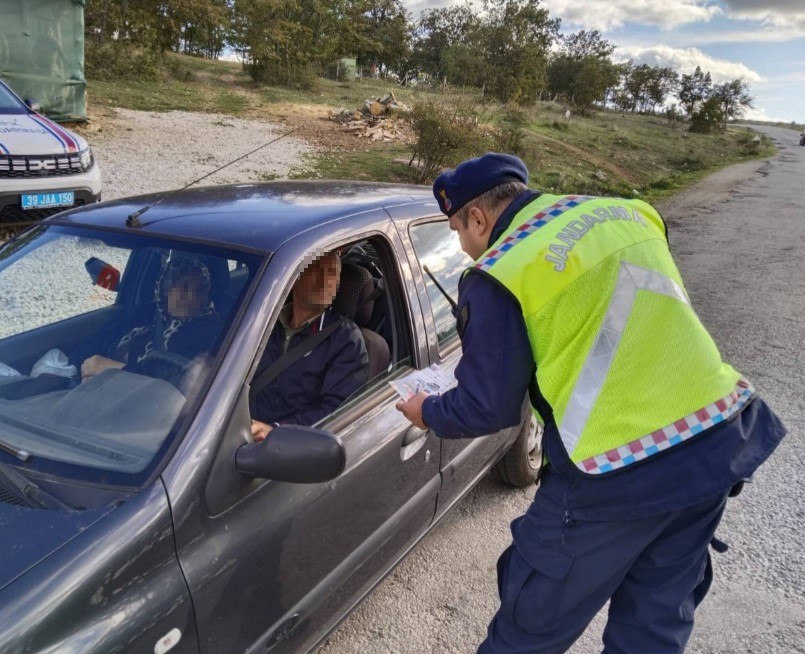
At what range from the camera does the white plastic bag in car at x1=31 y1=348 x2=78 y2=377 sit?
198 cm

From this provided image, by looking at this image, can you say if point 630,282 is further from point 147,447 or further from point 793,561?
point 793,561

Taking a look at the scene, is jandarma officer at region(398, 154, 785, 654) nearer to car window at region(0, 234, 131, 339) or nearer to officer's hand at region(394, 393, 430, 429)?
officer's hand at region(394, 393, 430, 429)

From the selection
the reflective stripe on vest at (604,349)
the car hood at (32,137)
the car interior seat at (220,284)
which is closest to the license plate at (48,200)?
the car hood at (32,137)

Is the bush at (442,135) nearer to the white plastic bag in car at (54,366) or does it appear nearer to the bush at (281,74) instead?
the white plastic bag in car at (54,366)

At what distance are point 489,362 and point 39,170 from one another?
5798mm

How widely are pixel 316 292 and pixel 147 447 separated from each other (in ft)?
3.08

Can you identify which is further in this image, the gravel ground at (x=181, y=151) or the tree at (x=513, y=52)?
the tree at (x=513, y=52)

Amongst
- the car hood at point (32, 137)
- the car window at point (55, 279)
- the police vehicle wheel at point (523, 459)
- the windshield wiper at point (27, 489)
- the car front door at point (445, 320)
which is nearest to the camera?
the windshield wiper at point (27, 489)

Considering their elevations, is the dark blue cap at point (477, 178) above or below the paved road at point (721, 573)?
above

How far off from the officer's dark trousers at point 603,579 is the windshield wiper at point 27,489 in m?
1.19

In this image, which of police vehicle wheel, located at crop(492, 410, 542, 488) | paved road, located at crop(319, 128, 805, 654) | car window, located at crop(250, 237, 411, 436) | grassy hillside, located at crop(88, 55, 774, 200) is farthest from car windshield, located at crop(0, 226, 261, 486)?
grassy hillside, located at crop(88, 55, 774, 200)

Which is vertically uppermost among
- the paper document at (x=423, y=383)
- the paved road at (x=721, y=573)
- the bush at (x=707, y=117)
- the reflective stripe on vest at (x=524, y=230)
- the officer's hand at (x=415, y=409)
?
the bush at (x=707, y=117)

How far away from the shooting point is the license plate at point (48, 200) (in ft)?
18.9

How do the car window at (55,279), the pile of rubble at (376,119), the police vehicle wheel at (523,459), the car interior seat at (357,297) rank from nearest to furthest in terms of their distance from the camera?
the car window at (55,279) < the car interior seat at (357,297) < the police vehicle wheel at (523,459) < the pile of rubble at (376,119)
